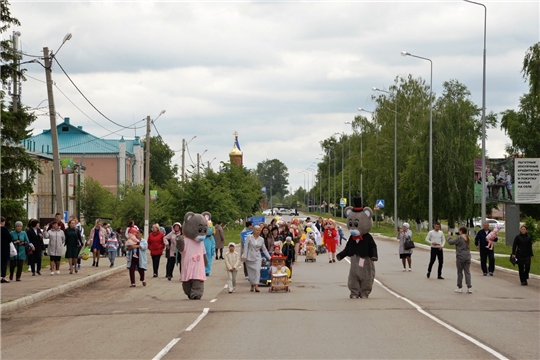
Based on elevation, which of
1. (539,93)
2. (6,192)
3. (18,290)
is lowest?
(18,290)

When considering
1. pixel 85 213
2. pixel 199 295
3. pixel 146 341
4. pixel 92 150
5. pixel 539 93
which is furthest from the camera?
pixel 92 150

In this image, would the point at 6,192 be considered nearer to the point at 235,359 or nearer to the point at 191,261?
Answer: the point at 191,261

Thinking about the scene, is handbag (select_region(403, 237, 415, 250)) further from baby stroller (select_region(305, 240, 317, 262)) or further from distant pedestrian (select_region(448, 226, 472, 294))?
distant pedestrian (select_region(448, 226, 472, 294))

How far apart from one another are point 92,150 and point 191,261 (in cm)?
8378

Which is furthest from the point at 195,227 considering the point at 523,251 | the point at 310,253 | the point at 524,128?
the point at 524,128

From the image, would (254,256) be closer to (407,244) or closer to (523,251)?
(523,251)

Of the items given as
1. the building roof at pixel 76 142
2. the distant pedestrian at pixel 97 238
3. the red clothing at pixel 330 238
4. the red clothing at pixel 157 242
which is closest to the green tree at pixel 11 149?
the distant pedestrian at pixel 97 238

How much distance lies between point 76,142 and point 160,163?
32.6 meters

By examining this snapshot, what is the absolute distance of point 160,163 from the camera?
13362cm

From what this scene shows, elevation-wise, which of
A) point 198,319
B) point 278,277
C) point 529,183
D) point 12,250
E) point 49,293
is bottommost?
point 49,293

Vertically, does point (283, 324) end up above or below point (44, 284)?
above

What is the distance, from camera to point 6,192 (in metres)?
30.2

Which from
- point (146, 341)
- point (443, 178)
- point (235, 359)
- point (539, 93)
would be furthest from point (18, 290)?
point (443, 178)

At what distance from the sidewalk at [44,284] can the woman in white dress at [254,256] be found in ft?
15.9
